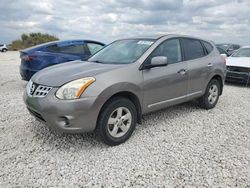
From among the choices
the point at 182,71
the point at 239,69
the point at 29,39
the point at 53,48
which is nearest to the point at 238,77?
the point at 239,69

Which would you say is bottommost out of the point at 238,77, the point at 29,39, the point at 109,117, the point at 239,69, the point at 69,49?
the point at 238,77

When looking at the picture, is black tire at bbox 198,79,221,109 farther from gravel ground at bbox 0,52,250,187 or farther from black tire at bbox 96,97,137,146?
black tire at bbox 96,97,137,146

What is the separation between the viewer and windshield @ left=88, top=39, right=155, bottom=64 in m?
3.67

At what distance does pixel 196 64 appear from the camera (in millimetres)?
4414

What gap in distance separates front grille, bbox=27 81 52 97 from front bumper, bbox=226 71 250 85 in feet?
22.3

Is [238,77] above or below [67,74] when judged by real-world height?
below

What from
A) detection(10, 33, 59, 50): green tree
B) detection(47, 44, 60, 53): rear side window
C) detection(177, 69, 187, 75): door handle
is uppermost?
detection(10, 33, 59, 50): green tree

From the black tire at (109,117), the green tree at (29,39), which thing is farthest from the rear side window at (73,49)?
the green tree at (29,39)

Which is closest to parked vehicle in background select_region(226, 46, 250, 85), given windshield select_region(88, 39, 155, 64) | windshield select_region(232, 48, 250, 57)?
windshield select_region(232, 48, 250, 57)

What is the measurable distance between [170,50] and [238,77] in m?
4.73

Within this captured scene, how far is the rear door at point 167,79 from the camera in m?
3.55

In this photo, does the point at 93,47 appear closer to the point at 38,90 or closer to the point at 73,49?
the point at 73,49

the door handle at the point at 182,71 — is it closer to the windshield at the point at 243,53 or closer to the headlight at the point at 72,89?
the headlight at the point at 72,89

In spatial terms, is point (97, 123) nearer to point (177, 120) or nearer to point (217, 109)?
point (177, 120)
